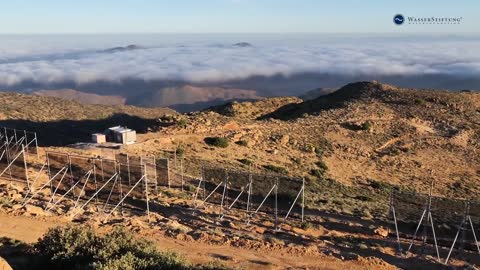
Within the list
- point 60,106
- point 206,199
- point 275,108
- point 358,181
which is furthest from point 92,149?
point 60,106

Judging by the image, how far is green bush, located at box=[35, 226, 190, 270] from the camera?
11930 mm

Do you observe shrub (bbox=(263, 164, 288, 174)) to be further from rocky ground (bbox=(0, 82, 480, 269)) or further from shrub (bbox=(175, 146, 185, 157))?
shrub (bbox=(175, 146, 185, 157))

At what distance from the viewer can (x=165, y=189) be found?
25.3 metres

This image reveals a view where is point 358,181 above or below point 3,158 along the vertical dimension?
below

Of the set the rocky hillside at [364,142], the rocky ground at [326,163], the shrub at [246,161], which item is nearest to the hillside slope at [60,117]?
the rocky hillside at [364,142]

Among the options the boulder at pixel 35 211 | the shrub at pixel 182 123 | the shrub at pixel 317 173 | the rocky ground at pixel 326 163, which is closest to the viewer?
the rocky ground at pixel 326 163

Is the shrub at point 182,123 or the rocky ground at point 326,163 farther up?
the shrub at point 182,123

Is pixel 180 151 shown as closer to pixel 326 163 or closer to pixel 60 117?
pixel 326 163

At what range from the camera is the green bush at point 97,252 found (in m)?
11.9

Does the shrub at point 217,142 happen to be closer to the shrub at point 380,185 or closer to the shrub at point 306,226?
the shrub at point 380,185

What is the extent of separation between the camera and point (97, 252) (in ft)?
41.4

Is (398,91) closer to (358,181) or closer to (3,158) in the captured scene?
→ (358,181)

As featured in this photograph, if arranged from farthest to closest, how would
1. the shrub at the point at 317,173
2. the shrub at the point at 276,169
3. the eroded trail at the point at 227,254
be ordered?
the shrub at the point at 317,173
the shrub at the point at 276,169
the eroded trail at the point at 227,254

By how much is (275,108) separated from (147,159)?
130 ft
